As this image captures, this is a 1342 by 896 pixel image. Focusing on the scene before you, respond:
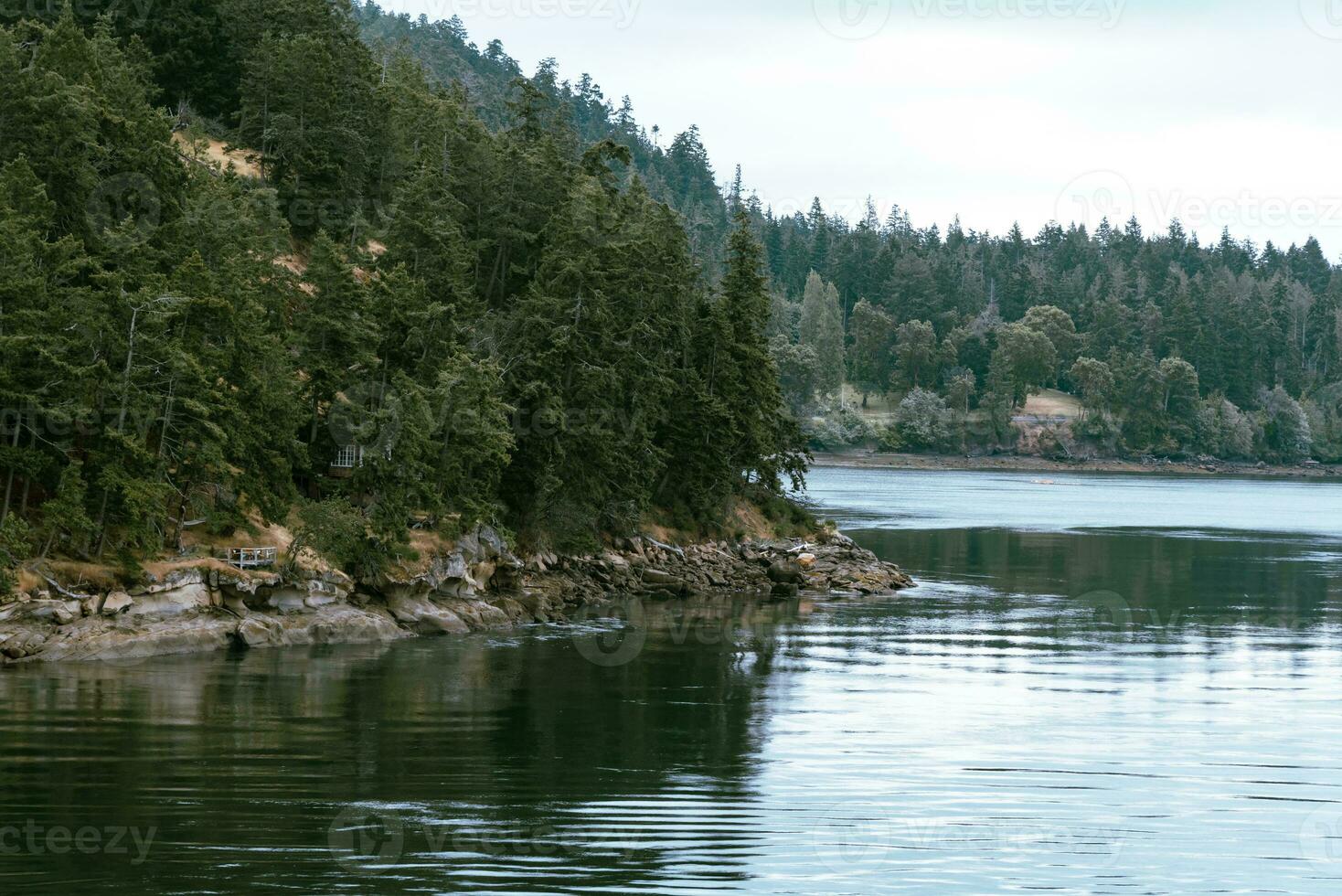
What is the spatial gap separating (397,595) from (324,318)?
38.5ft

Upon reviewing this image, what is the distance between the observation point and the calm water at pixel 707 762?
23.0 m

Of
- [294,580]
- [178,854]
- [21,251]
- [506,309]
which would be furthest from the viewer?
[506,309]

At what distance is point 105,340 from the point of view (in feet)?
148

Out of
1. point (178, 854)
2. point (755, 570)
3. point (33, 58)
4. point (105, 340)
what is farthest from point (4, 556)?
point (755, 570)

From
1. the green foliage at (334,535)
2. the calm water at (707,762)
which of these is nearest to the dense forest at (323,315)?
the green foliage at (334,535)

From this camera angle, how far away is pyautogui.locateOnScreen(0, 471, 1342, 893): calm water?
23.0 metres

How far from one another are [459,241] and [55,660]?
109ft

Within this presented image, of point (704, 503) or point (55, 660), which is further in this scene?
point (704, 503)

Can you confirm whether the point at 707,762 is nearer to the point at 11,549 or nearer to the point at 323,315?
Answer: the point at 11,549

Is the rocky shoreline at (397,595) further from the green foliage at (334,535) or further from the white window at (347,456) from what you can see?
the white window at (347,456)

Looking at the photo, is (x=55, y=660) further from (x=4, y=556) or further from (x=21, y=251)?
(x=21, y=251)

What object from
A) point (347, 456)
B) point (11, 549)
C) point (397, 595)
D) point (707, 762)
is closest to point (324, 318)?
point (347, 456)

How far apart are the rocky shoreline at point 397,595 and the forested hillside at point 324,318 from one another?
152 centimetres

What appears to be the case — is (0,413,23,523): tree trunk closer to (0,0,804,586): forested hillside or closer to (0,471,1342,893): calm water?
(0,0,804,586): forested hillside
